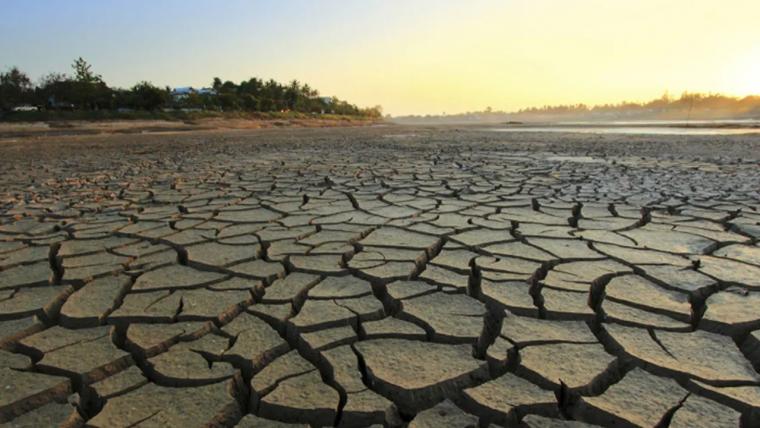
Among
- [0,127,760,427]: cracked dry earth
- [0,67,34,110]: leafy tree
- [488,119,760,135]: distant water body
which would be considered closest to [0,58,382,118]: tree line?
[0,67,34,110]: leafy tree

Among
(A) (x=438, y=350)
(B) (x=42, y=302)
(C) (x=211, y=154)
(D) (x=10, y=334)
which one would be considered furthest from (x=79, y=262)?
(C) (x=211, y=154)

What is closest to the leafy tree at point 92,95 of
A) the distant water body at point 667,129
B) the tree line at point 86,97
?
the tree line at point 86,97

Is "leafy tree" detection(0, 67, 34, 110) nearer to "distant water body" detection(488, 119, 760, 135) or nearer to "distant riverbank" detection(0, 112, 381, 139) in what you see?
"distant riverbank" detection(0, 112, 381, 139)

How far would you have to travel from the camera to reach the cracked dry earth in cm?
116

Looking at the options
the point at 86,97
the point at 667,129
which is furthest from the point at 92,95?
the point at 667,129

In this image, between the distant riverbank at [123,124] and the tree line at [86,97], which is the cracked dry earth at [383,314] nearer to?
the distant riverbank at [123,124]

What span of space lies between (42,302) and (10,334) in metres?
0.26

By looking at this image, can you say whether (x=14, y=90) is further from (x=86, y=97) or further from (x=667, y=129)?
(x=667, y=129)

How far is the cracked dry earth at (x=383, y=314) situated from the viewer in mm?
1162

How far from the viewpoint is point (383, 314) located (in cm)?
165

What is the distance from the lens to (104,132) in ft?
55.3

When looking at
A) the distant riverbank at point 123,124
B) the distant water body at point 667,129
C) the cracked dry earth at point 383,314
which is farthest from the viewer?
the distant water body at point 667,129

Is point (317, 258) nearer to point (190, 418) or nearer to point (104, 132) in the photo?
point (190, 418)

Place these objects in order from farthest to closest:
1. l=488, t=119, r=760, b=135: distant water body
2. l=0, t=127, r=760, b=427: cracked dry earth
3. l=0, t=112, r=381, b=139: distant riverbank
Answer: l=488, t=119, r=760, b=135: distant water body, l=0, t=112, r=381, b=139: distant riverbank, l=0, t=127, r=760, b=427: cracked dry earth
